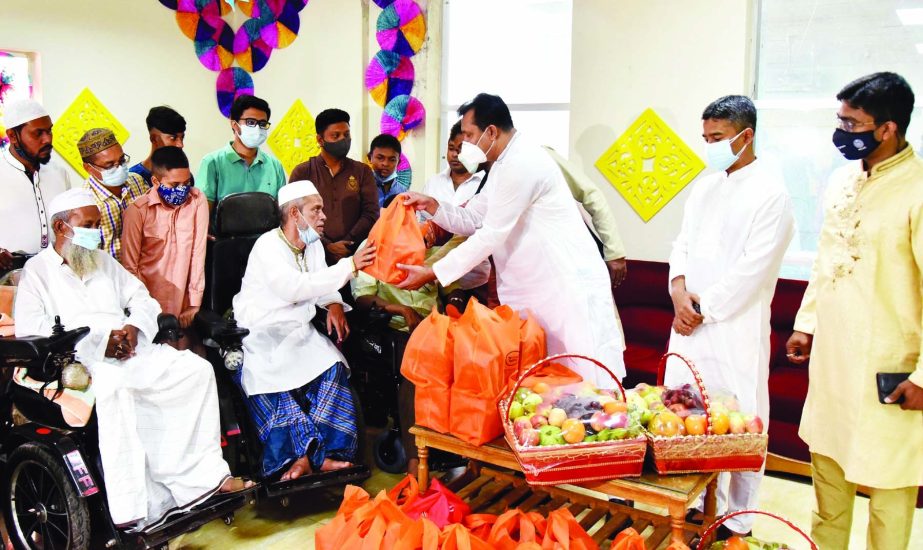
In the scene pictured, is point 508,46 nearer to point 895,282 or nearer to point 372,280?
point 372,280

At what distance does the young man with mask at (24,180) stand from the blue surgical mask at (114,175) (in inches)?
17.1

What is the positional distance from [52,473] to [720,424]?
2.33 metres

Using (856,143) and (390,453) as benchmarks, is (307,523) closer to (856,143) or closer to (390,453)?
(390,453)

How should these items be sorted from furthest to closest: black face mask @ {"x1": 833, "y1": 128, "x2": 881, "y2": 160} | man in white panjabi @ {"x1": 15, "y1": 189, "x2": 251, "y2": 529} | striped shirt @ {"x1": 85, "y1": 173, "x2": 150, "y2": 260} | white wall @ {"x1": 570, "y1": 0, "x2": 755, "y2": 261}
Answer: white wall @ {"x1": 570, "y1": 0, "x2": 755, "y2": 261}, striped shirt @ {"x1": 85, "y1": 173, "x2": 150, "y2": 260}, man in white panjabi @ {"x1": 15, "y1": 189, "x2": 251, "y2": 529}, black face mask @ {"x1": 833, "y1": 128, "x2": 881, "y2": 160}

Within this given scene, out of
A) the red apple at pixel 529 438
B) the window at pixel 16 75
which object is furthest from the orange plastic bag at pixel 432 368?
the window at pixel 16 75

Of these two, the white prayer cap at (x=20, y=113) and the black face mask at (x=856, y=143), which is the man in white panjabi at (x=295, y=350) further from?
the black face mask at (x=856, y=143)

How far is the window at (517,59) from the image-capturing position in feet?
19.4

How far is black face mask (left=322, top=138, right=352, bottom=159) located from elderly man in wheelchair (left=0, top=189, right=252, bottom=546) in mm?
1673

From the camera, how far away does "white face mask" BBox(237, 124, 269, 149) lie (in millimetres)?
4676

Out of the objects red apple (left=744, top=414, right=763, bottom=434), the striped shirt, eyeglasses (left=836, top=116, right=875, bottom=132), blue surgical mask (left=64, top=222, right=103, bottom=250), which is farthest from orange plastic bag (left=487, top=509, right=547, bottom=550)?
the striped shirt

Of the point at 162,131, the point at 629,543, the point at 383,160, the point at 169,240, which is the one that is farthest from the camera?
the point at 383,160

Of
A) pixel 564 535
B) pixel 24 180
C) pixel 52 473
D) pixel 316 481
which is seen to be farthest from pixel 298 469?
pixel 24 180

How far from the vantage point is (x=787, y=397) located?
4082 mm

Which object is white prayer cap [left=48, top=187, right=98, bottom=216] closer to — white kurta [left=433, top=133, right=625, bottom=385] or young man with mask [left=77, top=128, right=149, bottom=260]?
young man with mask [left=77, top=128, right=149, bottom=260]
